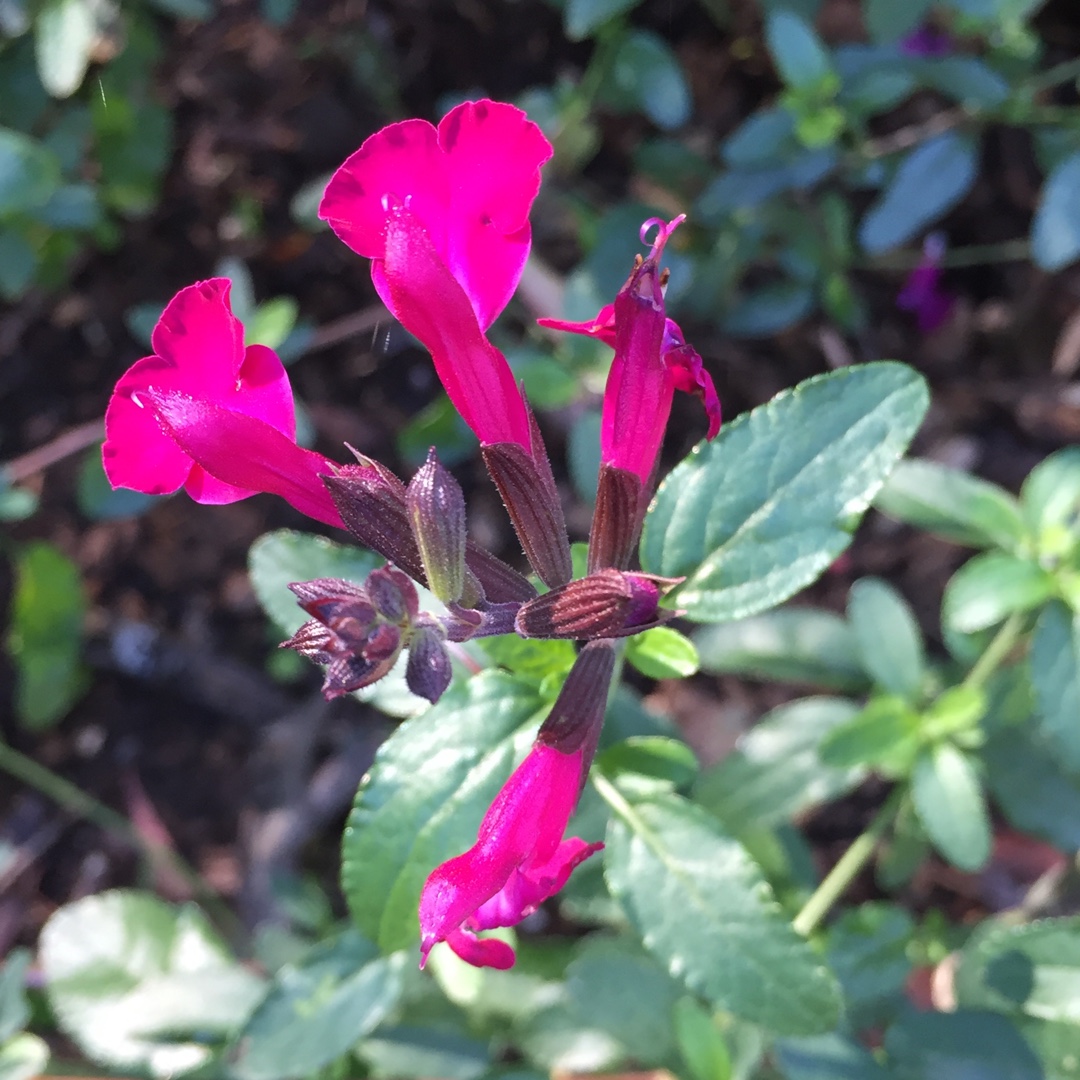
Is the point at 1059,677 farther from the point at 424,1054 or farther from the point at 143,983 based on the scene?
the point at 143,983

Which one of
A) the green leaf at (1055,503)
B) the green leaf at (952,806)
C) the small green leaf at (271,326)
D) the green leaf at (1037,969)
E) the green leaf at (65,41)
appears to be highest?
the green leaf at (65,41)

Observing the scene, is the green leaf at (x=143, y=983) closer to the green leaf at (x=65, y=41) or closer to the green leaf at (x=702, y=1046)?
the green leaf at (x=702, y=1046)

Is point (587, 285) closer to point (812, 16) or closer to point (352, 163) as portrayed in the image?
point (812, 16)

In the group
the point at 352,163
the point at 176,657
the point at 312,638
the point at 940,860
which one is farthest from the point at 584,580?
the point at 176,657

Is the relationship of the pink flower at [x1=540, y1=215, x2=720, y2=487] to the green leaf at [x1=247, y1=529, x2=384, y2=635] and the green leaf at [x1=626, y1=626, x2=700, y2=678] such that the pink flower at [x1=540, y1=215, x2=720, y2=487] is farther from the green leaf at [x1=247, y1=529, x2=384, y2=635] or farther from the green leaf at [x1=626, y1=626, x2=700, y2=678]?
the green leaf at [x1=247, y1=529, x2=384, y2=635]

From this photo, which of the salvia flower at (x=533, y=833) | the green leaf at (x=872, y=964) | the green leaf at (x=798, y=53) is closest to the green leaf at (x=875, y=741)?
the green leaf at (x=872, y=964)
